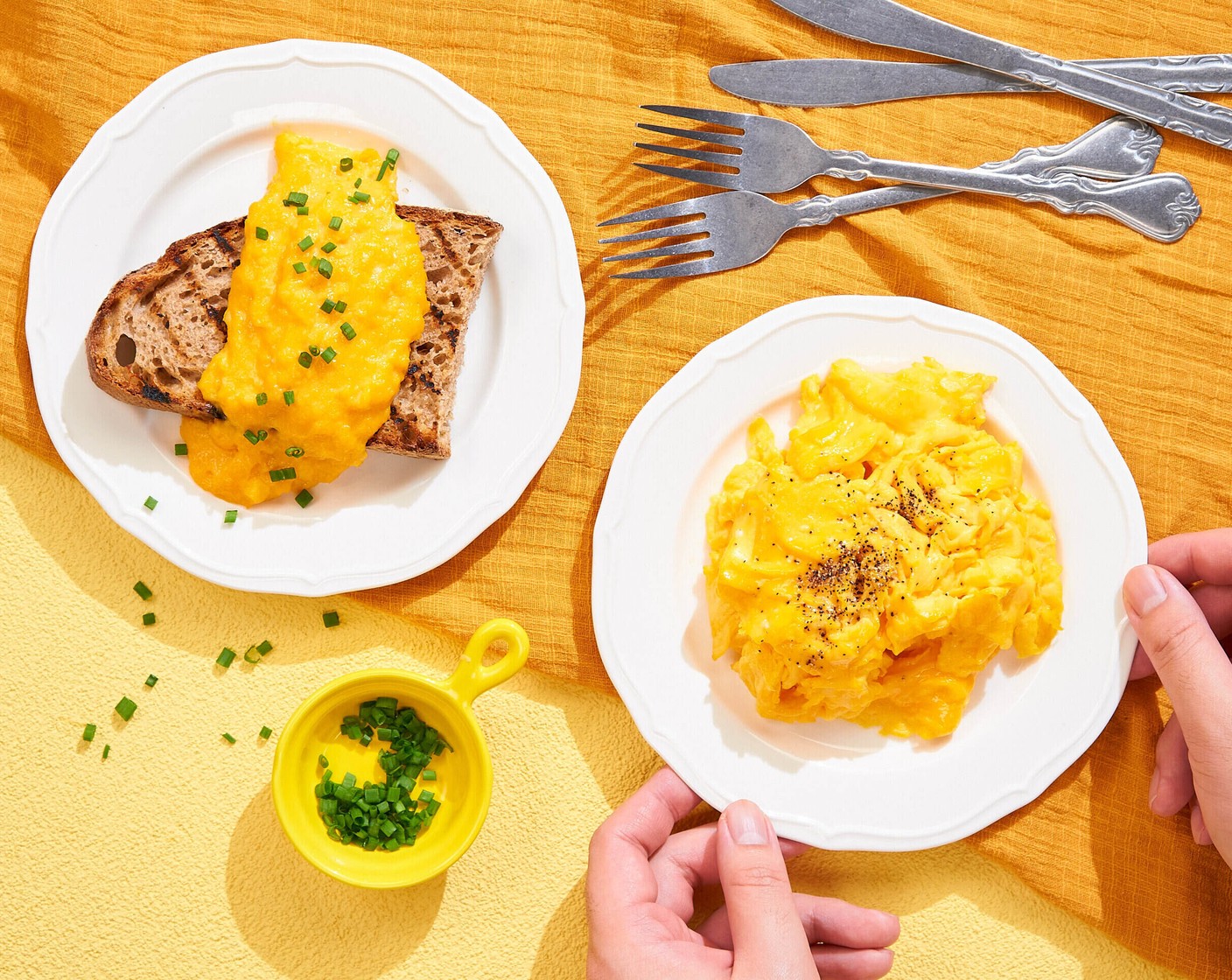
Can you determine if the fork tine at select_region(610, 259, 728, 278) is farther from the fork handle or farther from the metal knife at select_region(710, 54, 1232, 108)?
the metal knife at select_region(710, 54, 1232, 108)

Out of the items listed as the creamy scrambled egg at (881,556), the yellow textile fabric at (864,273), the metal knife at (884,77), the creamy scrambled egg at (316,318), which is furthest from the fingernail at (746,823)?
the metal knife at (884,77)

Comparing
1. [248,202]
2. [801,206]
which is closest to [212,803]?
[248,202]

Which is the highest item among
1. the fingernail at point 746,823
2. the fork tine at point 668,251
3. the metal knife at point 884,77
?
the metal knife at point 884,77

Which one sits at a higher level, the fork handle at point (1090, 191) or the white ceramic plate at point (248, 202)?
the fork handle at point (1090, 191)

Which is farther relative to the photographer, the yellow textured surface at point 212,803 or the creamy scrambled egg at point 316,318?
the yellow textured surface at point 212,803

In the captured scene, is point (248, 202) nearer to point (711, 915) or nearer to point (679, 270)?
point (679, 270)

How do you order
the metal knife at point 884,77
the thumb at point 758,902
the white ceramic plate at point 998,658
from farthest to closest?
the metal knife at point 884,77
the white ceramic plate at point 998,658
the thumb at point 758,902

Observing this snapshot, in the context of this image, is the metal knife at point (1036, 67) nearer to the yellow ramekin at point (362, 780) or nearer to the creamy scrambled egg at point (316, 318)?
the creamy scrambled egg at point (316, 318)
